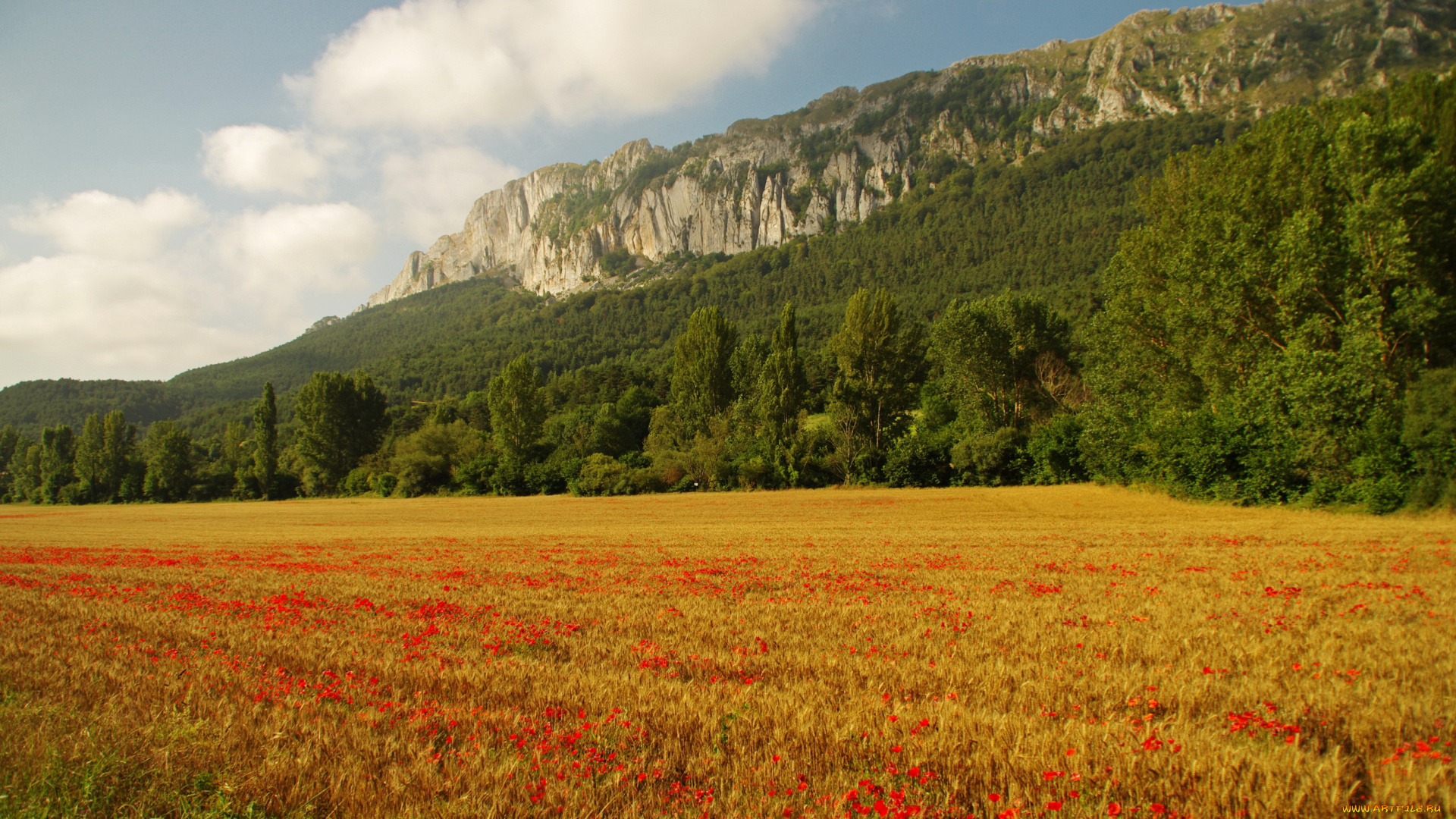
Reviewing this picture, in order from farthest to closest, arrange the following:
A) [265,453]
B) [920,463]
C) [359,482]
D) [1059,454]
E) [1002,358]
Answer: [265,453] < [359,482] < [1002,358] < [920,463] < [1059,454]

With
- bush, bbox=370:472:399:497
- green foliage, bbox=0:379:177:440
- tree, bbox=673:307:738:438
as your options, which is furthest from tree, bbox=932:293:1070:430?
green foliage, bbox=0:379:177:440

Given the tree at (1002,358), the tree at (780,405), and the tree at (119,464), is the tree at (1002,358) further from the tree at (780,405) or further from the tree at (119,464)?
the tree at (119,464)

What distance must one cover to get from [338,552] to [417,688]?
18851 mm

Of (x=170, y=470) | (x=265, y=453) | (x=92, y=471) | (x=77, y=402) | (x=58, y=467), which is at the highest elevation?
(x=77, y=402)

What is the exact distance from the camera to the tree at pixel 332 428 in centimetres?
8438

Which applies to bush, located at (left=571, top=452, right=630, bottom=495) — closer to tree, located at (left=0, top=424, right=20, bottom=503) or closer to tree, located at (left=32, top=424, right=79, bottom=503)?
tree, located at (left=32, top=424, right=79, bottom=503)

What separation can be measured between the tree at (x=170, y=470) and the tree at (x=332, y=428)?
15590 millimetres

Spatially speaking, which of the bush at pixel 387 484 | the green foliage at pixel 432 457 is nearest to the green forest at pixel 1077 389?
the green foliage at pixel 432 457

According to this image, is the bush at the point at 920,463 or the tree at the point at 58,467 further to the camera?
the tree at the point at 58,467

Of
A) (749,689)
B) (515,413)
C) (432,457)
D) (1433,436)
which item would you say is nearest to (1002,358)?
(1433,436)

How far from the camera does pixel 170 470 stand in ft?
288

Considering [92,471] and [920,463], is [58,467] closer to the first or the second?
[92,471]

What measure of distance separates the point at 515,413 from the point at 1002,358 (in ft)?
174

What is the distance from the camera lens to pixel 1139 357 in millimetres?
36625
